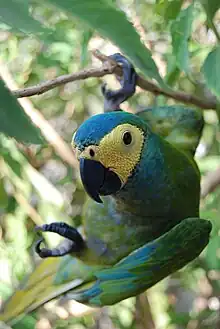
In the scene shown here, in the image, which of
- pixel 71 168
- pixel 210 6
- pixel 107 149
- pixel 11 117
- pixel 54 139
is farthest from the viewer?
pixel 71 168

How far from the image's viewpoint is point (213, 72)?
51 centimetres

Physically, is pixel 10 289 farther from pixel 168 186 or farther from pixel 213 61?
pixel 213 61

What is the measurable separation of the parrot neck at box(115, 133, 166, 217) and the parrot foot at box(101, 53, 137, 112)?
126 millimetres

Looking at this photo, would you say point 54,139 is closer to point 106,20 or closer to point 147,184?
point 147,184

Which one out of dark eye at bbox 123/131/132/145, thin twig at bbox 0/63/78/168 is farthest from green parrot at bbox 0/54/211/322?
thin twig at bbox 0/63/78/168

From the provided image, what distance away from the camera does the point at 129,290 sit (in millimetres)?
714

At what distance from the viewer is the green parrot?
58cm

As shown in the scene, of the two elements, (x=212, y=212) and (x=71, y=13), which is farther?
(x=212, y=212)

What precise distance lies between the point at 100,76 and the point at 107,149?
0.29 ft

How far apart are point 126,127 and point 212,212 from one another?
1.15 feet

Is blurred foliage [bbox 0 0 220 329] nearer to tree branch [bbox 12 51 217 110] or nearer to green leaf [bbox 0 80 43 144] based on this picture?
tree branch [bbox 12 51 217 110]

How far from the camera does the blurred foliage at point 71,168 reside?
2.59ft

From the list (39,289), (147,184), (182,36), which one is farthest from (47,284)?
(182,36)

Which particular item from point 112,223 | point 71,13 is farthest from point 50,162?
point 71,13
